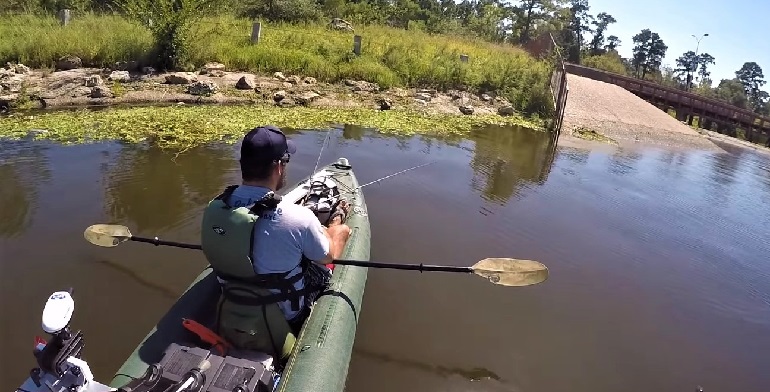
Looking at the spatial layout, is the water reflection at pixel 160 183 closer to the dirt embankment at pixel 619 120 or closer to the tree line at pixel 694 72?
the dirt embankment at pixel 619 120

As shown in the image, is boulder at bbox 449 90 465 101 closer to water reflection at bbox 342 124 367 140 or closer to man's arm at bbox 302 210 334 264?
water reflection at bbox 342 124 367 140

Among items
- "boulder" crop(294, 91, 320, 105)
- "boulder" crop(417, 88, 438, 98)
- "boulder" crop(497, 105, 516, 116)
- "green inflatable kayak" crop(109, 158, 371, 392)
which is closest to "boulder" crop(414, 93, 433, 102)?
"boulder" crop(417, 88, 438, 98)

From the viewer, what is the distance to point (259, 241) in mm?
2932

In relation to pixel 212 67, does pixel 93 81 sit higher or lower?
lower

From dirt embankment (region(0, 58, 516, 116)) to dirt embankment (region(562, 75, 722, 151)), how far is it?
2897mm

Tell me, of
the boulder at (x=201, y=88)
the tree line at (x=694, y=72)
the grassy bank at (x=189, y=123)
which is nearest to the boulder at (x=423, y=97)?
the grassy bank at (x=189, y=123)

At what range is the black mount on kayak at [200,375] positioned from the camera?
2.62 m

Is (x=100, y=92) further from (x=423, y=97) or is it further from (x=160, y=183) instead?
(x=423, y=97)

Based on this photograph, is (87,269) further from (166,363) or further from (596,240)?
(596,240)

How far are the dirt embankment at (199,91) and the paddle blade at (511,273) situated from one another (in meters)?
10.7

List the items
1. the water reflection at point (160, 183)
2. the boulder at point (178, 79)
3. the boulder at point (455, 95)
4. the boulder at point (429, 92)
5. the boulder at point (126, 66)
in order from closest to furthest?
the water reflection at point (160, 183)
the boulder at point (178, 79)
the boulder at point (126, 66)
the boulder at point (429, 92)
the boulder at point (455, 95)

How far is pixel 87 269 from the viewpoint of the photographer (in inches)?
205

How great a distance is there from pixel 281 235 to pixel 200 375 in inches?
33.5

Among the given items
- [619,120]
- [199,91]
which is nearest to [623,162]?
[619,120]
